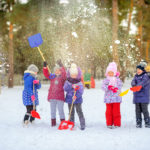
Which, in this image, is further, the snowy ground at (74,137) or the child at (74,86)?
the child at (74,86)

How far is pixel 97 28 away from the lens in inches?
801

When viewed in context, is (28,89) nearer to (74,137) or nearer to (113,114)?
(74,137)

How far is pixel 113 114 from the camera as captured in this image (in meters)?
6.13

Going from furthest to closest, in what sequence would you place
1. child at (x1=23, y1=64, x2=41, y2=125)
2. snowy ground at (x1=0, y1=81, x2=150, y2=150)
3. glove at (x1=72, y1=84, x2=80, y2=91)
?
child at (x1=23, y1=64, x2=41, y2=125)
glove at (x1=72, y1=84, x2=80, y2=91)
snowy ground at (x1=0, y1=81, x2=150, y2=150)

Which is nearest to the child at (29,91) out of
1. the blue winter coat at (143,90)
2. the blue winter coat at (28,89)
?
the blue winter coat at (28,89)

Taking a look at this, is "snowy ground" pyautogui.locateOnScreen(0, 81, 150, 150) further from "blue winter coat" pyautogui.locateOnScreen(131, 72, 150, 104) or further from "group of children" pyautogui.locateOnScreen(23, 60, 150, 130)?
"blue winter coat" pyautogui.locateOnScreen(131, 72, 150, 104)

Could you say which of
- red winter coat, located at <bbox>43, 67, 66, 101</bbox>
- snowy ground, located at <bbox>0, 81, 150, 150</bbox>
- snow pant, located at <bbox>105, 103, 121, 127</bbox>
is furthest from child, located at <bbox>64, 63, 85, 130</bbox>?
snow pant, located at <bbox>105, 103, 121, 127</bbox>

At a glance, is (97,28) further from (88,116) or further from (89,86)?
(88,116)

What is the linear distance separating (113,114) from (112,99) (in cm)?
33

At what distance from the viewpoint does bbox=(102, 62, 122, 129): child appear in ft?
20.0

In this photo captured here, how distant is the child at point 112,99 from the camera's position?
6.10 m

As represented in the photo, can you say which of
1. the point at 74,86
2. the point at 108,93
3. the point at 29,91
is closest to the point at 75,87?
the point at 74,86

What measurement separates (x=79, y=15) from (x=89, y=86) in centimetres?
494

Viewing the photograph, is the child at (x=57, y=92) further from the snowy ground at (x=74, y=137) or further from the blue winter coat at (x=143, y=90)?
the blue winter coat at (x=143, y=90)
